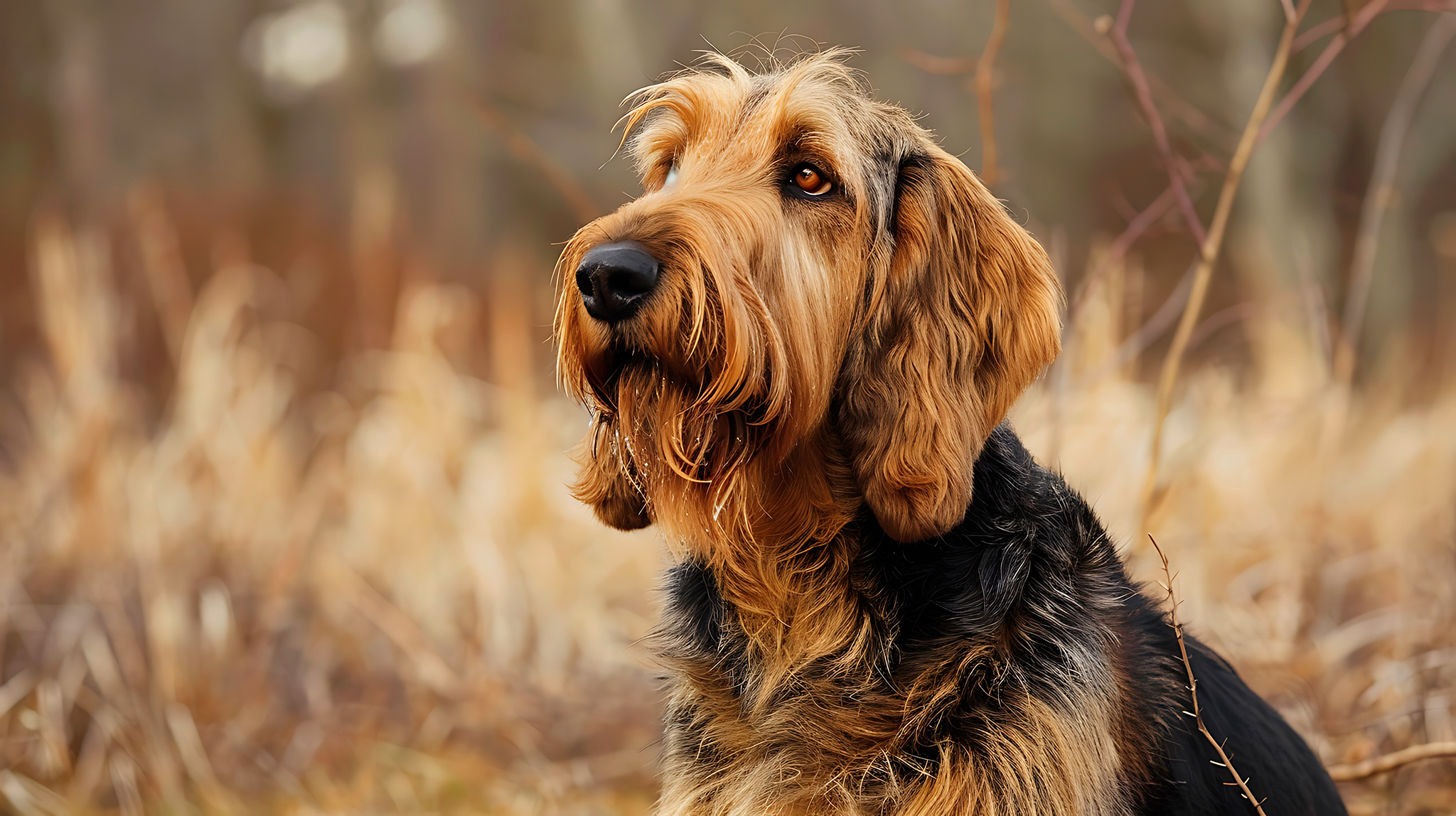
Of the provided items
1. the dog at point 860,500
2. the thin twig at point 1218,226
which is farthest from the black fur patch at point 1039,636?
the thin twig at point 1218,226

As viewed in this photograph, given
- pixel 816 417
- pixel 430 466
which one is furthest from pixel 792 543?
pixel 430 466

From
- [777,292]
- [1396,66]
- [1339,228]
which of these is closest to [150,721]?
[777,292]

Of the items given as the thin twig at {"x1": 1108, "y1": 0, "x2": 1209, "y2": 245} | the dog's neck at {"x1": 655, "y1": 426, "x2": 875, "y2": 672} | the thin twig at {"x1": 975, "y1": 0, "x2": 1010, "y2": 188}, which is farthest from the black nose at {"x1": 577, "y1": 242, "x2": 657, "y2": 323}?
the thin twig at {"x1": 1108, "y1": 0, "x2": 1209, "y2": 245}

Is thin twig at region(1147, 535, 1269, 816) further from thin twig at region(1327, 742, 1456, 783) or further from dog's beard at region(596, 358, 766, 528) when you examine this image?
dog's beard at region(596, 358, 766, 528)

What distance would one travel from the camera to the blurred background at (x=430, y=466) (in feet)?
13.1

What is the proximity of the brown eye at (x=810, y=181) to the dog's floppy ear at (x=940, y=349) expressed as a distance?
207mm

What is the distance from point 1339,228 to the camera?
12898mm

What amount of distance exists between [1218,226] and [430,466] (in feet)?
14.5

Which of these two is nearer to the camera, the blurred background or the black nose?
the black nose

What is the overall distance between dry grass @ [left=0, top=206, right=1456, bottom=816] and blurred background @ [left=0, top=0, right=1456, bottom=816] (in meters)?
0.02

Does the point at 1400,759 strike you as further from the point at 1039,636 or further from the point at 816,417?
the point at 816,417

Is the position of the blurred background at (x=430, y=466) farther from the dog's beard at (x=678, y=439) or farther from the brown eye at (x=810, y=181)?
the brown eye at (x=810, y=181)

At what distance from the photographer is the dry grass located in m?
3.99

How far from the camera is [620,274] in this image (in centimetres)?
182
